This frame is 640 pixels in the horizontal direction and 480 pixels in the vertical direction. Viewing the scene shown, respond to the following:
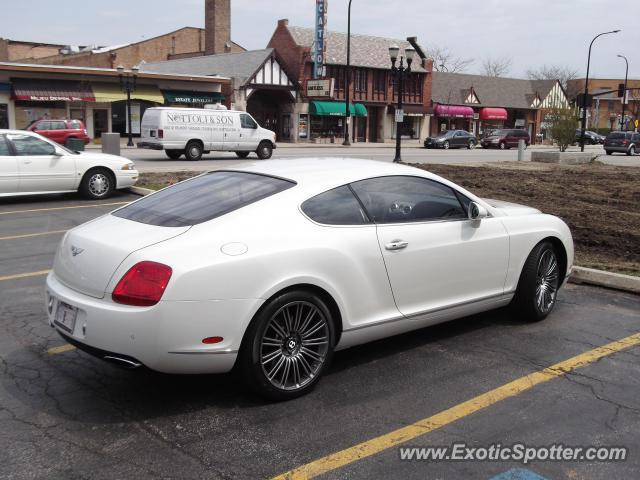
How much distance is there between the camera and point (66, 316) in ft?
12.8

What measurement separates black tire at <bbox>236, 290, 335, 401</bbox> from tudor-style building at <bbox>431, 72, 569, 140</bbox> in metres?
59.9

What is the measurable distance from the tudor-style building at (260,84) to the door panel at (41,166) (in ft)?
115

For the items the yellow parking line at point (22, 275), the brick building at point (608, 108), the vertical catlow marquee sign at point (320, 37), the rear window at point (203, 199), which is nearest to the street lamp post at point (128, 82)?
the vertical catlow marquee sign at point (320, 37)

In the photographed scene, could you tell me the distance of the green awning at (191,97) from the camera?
146 ft

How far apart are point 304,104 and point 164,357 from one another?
159ft

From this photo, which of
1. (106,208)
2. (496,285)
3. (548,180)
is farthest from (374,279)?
(548,180)

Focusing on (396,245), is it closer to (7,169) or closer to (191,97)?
(7,169)

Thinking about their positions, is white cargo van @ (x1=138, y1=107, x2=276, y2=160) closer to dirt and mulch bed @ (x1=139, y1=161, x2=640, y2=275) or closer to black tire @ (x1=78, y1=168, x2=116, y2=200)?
dirt and mulch bed @ (x1=139, y1=161, x2=640, y2=275)

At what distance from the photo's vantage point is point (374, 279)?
4344mm

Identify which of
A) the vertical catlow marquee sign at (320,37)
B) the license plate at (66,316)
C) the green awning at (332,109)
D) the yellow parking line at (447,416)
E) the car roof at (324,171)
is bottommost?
the yellow parking line at (447,416)

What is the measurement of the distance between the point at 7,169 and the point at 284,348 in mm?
10181

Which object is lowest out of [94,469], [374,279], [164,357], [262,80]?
[94,469]

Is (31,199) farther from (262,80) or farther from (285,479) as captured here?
(262,80)

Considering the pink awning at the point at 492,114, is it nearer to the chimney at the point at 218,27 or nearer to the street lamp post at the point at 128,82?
the chimney at the point at 218,27
